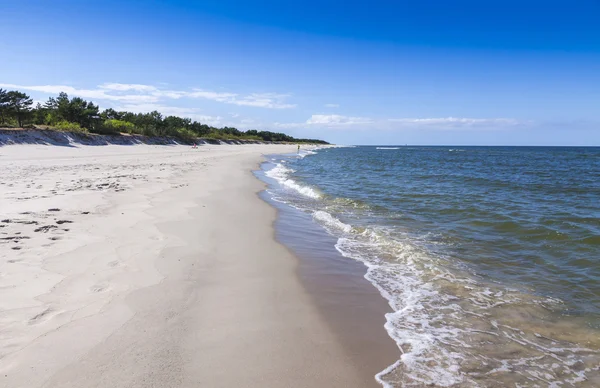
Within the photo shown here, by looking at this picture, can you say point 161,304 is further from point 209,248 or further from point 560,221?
point 560,221

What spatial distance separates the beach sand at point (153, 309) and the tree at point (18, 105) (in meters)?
38.6

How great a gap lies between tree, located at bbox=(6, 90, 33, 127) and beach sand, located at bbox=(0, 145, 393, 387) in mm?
38573

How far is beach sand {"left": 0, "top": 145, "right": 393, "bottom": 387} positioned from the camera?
10.4 ft

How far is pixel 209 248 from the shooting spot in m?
6.97

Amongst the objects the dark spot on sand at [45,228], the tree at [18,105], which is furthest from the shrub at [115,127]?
the dark spot on sand at [45,228]

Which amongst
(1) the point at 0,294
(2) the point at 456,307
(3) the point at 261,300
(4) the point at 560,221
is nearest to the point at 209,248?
(3) the point at 261,300

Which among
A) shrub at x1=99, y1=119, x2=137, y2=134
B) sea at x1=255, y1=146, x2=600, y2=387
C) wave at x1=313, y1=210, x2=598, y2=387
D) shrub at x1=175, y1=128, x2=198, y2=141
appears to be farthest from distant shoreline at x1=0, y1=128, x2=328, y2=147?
wave at x1=313, y1=210, x2=598, y2=387

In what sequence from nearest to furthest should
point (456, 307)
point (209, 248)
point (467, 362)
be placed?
point (467, 362), point (456, 307), point (209, 248)

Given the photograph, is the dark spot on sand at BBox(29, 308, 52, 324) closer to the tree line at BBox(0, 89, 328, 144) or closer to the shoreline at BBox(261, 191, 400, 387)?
the shoreline at BBox(261, 191, 400, 387)

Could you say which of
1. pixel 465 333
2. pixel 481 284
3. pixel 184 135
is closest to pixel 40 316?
pixel 465 333

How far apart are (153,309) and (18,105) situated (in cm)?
4611

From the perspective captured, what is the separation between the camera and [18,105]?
38062mm

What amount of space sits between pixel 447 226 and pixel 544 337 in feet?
20.6

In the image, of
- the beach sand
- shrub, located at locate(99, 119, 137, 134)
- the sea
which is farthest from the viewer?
shrub, located at locate(99, 119, 137, 134)
